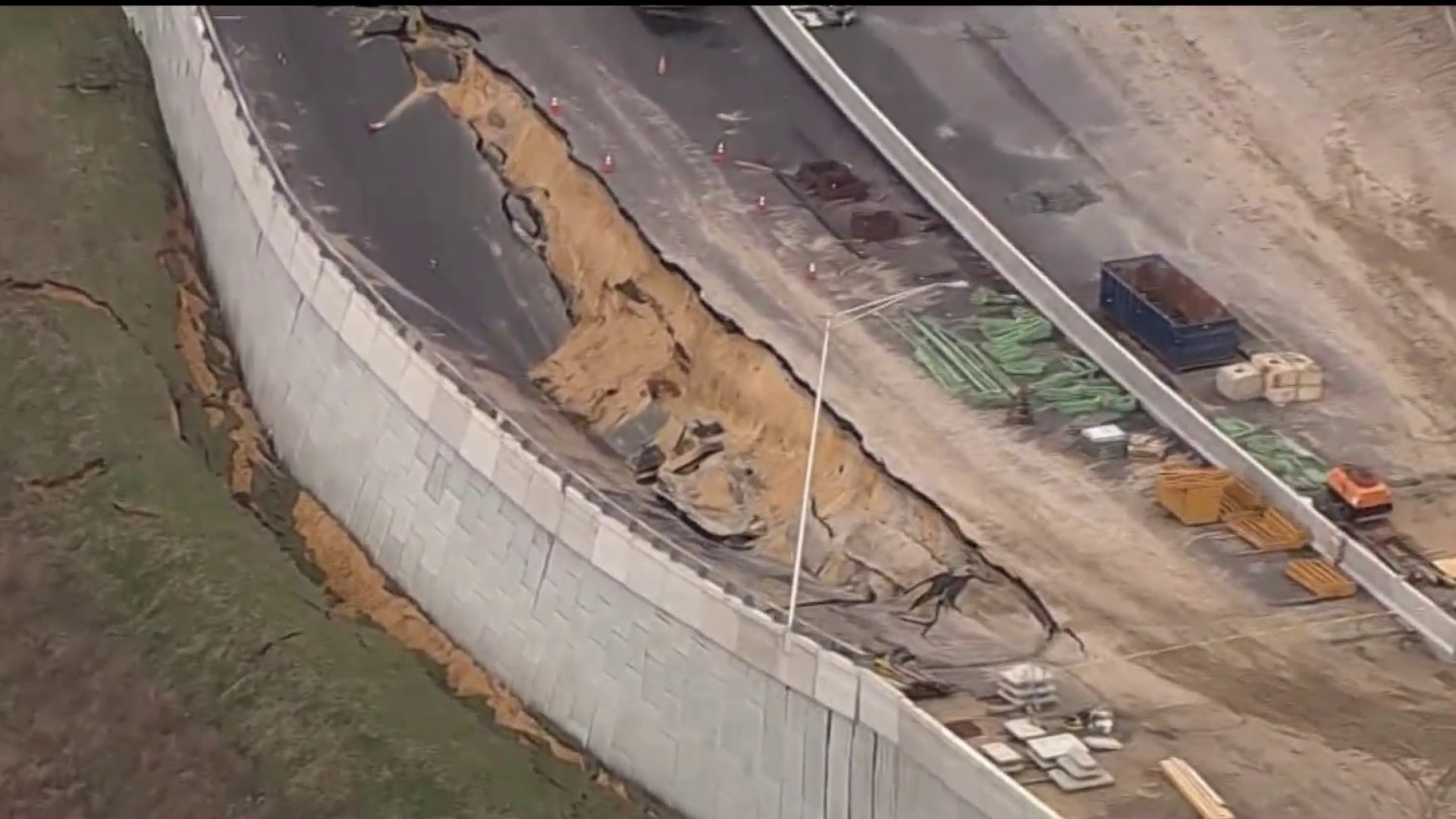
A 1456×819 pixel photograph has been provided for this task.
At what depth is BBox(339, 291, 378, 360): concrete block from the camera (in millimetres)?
36375

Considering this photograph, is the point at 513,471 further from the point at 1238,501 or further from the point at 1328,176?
the point at 1328,176

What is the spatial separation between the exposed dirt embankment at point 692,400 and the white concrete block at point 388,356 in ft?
7.59

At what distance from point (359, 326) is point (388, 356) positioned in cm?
110

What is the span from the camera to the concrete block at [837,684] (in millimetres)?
28094

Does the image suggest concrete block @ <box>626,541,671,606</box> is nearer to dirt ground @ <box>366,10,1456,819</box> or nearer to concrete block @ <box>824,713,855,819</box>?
dirt ground @ <box>366,10,1456,819</box>

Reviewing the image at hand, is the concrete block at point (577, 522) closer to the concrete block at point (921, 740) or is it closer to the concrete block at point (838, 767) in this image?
the concrete block at point (838, 767)

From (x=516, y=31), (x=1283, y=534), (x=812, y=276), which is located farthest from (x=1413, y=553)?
(x=516, y=31)

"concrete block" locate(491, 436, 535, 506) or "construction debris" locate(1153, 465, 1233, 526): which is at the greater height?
"construction debris" locate(1153, 465, 1233, 526)

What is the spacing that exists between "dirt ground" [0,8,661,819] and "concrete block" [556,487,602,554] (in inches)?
114

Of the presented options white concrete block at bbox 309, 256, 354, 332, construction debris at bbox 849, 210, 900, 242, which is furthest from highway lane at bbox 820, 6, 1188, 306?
white concrete block at bbox 309, 256, 354, 332

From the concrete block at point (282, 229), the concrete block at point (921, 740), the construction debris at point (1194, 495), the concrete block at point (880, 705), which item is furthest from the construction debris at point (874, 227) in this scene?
the concrete block at point (921, 740)

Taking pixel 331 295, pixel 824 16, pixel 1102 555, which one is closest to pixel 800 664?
pixel 1102 555

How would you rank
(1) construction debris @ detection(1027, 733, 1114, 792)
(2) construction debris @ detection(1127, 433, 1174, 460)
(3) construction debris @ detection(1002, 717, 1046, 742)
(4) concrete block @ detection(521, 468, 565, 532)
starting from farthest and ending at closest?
(2) construction debris @ detection(1127, 433, 1174, 460), (4) concrete block @ detection(521, 468, 565, 532), (3) construction debris @ detection(1002, 717, 1046, 742), (1) construction debris @ detection(1027, 733, 1114, 792)

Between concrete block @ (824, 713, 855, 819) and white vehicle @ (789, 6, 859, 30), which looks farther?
white vehicle @ (789, 6, 859, 30)
